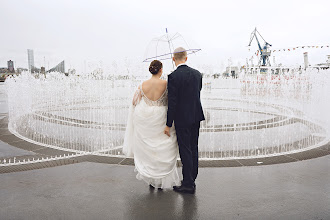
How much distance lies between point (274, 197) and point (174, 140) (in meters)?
1.58

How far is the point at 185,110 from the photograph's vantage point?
3783 mm

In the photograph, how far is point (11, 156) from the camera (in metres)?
5.71

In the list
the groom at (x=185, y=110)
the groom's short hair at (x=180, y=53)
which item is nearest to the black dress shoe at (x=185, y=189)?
the groom at (x=185, y=110)

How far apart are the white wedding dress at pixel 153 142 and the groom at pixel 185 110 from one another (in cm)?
13

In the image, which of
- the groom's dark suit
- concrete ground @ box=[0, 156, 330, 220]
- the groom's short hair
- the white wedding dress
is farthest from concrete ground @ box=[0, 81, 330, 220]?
the groom's short hair

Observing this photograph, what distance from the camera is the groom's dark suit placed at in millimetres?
3703

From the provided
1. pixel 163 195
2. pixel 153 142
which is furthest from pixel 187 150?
pixel 163 195

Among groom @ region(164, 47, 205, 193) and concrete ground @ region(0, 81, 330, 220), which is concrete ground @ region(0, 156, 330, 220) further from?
groom @ region(164, 47, 205, 193)

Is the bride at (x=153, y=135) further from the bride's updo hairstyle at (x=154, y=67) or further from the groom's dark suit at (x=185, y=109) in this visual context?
the groom's dark suit at (x=185, y=109)

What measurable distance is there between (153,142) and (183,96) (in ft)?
2.59

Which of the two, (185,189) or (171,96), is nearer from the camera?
(171,96)

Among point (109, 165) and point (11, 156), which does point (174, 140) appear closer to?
point (109, 165)

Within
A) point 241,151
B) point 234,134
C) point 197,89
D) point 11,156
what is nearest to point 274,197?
point 197,89

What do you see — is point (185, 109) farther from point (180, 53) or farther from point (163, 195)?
point (163, 195)
